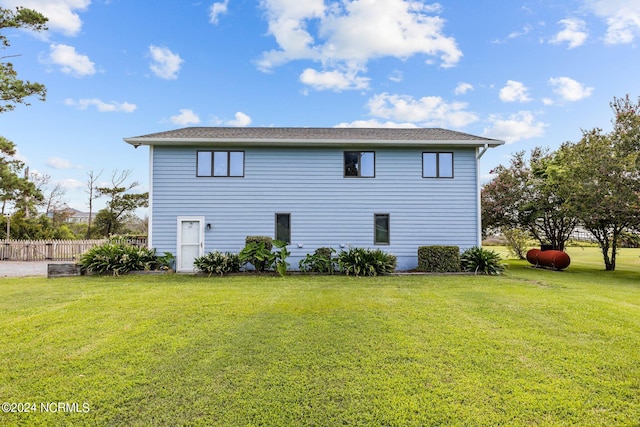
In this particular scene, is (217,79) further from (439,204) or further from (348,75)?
(439,204)

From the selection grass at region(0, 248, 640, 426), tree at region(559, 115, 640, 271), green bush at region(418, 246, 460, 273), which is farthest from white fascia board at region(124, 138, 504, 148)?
grass at region(0, 248, 640, 426)

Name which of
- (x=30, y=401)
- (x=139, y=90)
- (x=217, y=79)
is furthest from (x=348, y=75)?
(x=30, y=401)

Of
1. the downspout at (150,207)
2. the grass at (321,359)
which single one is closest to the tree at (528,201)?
the grass at (321,359)

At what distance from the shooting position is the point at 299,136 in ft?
35.8

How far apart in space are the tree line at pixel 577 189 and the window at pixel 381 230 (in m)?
6.11

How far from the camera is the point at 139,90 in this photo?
14.6 m

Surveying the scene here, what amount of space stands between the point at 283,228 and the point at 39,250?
13195mm

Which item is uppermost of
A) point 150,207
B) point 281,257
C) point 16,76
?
point 16,76

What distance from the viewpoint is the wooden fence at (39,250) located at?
598 inches

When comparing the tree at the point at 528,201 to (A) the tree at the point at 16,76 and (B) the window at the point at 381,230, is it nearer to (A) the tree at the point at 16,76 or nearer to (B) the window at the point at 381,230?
(B) the window at the point at 381,230

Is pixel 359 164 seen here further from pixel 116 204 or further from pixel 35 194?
pixel 116 204

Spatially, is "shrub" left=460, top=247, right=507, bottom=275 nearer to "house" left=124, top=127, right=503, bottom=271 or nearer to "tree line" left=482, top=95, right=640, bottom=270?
"house" left=124, top=127, right=503, bottom=271

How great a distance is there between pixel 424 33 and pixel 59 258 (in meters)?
19.2

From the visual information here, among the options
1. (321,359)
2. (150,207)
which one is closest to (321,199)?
(150,207)
